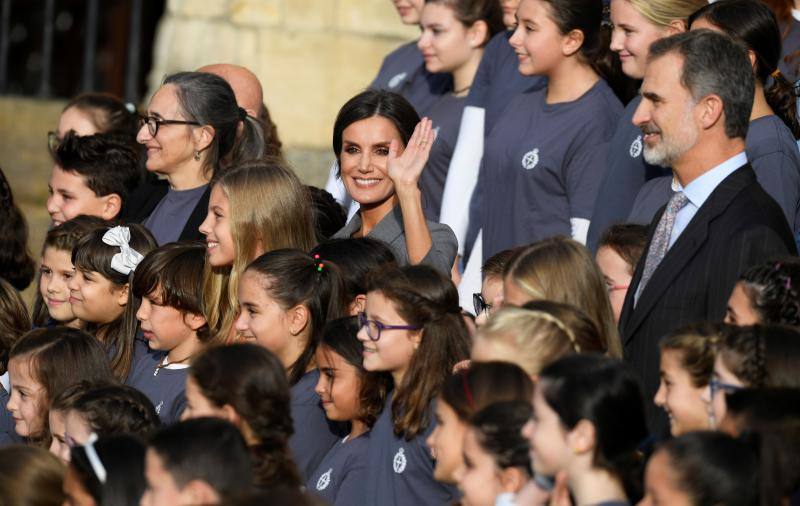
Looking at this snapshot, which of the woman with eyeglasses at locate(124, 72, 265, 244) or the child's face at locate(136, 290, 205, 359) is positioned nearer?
the child's face at locate(136, 290, 205, 359)

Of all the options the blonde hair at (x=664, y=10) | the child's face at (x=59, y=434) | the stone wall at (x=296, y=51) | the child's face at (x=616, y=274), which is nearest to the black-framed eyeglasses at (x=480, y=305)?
the child's face at (x=616, y=274)

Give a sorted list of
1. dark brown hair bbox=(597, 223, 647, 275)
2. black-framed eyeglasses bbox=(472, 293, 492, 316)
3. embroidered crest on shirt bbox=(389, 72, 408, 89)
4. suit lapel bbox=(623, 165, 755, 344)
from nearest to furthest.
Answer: suit lapel bbox=(623, 165, 755, 344), dark brown hair bbox=(597, 223, 647, 275), black-framed eyeglasses bbox=(472, 293, 492, 316), embroidered crest on shirt bbox=(389, 72, 408, 89)

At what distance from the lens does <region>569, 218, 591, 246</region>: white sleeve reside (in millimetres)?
5926

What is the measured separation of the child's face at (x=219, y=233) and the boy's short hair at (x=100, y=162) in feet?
4.88

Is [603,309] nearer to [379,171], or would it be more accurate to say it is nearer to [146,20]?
[379,171]

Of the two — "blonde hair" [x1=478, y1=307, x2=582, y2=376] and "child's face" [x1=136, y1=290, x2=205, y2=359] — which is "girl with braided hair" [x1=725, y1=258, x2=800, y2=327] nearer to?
"blonde hair" [x1=478, y1=307, x2=582, y2=376]

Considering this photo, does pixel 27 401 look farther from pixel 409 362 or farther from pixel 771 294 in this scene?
pixel 771 294

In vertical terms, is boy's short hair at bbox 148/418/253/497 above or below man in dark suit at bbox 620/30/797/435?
below

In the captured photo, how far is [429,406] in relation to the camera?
15.5 feet

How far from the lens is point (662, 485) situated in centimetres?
348

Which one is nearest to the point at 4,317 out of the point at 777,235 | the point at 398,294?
the point at 398,294

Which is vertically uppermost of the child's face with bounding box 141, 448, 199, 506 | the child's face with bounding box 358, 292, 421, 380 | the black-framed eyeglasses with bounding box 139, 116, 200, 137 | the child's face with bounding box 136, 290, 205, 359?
the black-framed eyeglasses with bounding box 139, 116, 200, 137

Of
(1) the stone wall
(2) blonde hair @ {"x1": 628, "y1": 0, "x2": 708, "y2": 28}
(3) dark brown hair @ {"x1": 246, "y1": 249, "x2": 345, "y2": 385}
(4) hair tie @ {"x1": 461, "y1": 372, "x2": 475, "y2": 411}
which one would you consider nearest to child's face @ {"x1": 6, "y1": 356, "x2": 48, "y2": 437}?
(3) dark brown hair @ {"x1": 246, "y1": 249, "x2": 345, "y2": 385}

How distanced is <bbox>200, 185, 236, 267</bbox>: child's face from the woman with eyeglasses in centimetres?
60
